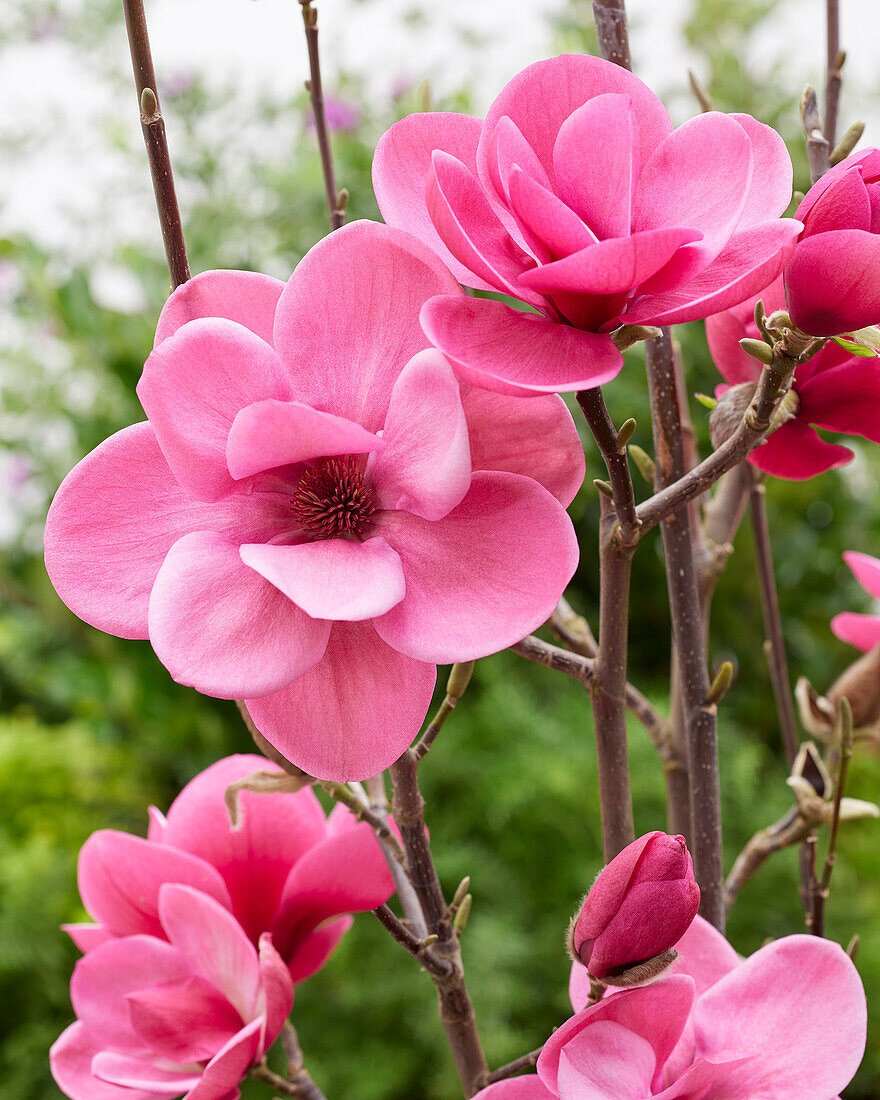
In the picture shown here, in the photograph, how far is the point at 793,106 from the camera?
5.43ft

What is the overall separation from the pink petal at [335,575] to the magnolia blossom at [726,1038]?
4.0 inches

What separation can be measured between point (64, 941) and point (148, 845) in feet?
3.14

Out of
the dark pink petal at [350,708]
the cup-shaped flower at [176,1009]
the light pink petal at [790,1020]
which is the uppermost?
the dark pink petal at [350,708]

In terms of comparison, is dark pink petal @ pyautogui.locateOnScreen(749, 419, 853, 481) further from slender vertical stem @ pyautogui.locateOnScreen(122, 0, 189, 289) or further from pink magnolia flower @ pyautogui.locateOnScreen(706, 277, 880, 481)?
slender vertical stem @ pyautogui.locateOnScreen(122, 0, 189, 289)

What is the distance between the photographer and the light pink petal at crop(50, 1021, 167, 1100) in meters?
0.28

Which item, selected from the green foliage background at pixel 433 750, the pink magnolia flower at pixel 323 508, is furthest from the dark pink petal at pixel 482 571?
the green foliage background at pixel 433 750

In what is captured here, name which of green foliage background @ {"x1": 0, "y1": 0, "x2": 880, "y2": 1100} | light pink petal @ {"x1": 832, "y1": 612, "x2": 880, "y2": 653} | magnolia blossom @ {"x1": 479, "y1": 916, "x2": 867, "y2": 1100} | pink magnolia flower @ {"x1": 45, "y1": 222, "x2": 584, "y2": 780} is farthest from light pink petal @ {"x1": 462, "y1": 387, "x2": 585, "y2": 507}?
green foliage background @ {"x1": 0, "y1": 0, "x2": 880, "y2": 1100}

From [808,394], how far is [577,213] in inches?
3.4

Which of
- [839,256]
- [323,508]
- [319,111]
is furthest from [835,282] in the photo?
[319,111]

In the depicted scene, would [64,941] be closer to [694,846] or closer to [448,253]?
[694,846]

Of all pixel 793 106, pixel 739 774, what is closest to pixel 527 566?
pixel 739 774

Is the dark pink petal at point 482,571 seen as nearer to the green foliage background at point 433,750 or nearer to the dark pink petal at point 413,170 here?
the dark pink petal at point 413,170

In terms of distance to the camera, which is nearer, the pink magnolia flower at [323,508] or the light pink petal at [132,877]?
the pink magnolia flower at [323,508]

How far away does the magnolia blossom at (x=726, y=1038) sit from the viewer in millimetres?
205
